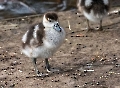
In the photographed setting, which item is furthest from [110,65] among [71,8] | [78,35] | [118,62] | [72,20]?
[71,8]

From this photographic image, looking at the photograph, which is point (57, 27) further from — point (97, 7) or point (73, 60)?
point (97, 7)

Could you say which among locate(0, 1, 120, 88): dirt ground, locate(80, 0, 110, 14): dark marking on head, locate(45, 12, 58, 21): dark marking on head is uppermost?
locate(45, 12, 58, 21): dark marking on head

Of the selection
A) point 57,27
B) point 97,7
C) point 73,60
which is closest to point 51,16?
point 57,27

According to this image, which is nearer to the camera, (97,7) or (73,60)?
(73,60)

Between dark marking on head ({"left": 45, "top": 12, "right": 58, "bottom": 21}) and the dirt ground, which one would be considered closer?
dark marking on head ({"left": 45, "top": 12, "right": 58, "bottom": 21})

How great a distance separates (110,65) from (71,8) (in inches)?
124

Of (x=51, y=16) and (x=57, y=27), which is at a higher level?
(x=51, y=16)

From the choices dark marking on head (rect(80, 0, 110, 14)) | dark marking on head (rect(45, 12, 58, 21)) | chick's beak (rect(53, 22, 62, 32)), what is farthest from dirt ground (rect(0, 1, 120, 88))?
dark marking on head (rect(45, 12, 58, 21))

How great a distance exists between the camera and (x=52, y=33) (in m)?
4.61

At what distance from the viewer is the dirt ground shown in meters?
4.72

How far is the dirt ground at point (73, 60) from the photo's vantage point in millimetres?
4719

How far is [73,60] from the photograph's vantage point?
5.29 meters

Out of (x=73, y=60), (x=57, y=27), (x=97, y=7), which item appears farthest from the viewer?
(x=97, y=7)

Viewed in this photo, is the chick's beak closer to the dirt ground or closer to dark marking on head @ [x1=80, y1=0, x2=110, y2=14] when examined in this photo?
the dirt ground
